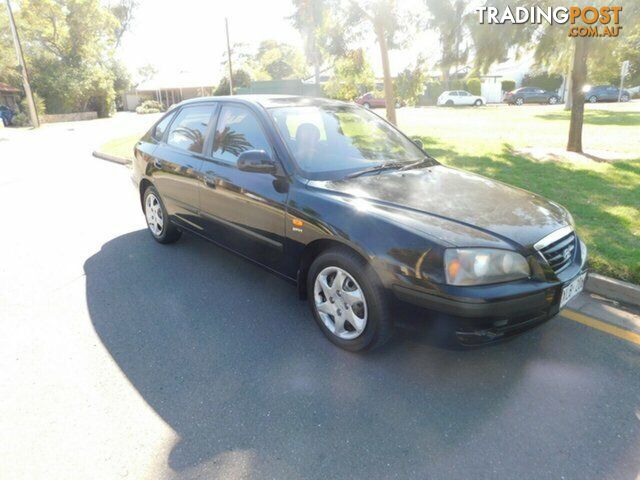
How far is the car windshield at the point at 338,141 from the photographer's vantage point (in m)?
3.37

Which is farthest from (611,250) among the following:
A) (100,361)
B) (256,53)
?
(256,53)

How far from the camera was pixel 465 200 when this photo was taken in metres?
3.04

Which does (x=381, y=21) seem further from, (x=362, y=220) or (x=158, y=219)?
(x=362, y=220)

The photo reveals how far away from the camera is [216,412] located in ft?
8.21

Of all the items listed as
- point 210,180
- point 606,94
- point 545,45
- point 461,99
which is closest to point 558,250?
point 210,180

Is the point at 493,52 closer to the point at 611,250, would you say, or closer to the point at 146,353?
the point at 611,250

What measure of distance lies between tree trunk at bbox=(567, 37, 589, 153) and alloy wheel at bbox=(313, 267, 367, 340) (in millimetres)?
8390

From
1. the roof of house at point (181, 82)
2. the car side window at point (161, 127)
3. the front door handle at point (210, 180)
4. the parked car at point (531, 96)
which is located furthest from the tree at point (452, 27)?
the roof of house at point (181, 82)

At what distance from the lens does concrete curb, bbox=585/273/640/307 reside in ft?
11.6

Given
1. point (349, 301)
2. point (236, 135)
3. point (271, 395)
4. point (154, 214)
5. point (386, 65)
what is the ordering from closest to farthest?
point (271, 395) < point (349, 301) < point (236, 135) < point (154, 214) < point (386, 65)

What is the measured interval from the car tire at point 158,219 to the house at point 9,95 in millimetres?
40268

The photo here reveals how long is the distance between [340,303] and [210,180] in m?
1.67

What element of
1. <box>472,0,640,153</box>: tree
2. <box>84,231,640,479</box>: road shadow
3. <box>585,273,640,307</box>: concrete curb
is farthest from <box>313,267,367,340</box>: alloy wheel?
<box>472,0,640,153</box>: tree

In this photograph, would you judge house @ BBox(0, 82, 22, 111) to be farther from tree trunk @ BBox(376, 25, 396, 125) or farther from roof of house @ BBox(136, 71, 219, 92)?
tree trunk @ BBox(376, 25, 396, 125)
